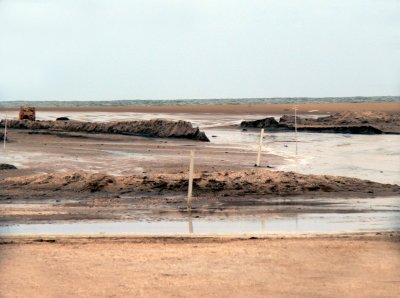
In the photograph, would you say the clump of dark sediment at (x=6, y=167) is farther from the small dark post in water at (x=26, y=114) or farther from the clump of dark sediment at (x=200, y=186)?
the small dark post in water at (x=26, y=114)

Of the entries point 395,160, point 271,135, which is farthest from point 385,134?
point 395,160

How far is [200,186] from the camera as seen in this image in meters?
14.6

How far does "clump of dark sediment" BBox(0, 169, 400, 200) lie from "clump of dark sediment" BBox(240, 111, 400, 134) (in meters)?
19.4

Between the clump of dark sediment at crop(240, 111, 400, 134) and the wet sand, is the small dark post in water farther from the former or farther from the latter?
the wet sand

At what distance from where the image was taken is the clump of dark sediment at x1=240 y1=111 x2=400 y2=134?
34.7 metres

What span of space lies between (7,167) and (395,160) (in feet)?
35.1

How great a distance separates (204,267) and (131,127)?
21.6m

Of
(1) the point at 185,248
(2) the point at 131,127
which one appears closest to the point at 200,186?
(1) the point at 185,248

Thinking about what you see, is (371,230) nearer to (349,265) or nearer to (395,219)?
(395,219)

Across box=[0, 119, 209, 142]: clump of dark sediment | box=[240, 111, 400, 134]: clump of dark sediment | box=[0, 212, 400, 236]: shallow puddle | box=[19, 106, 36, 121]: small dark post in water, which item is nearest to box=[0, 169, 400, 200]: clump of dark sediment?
box=[0, 212, 400, 236]: shallow puddle

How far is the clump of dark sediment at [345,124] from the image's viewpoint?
114ft

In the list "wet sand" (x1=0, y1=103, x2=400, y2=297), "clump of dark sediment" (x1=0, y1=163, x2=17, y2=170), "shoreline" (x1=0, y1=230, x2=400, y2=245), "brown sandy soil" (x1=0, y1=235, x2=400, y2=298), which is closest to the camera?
"brown sandy soil" (x1=0, y1=235, x2=400, y2=298)

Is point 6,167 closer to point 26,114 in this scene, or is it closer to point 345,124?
point 26,114

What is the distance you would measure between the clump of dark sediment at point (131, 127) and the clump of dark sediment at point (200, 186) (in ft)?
41.2
